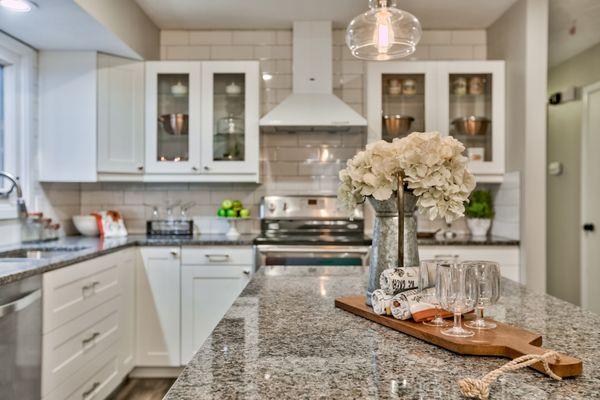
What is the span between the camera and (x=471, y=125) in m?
3.47

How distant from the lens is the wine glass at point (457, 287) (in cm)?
96

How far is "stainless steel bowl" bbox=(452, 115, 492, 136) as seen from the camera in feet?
11.4

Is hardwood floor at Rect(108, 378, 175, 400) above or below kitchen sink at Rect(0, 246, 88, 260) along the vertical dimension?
below

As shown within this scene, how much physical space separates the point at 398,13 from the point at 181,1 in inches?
80.7

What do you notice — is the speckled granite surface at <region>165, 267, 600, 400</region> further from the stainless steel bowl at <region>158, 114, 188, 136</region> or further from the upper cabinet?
the stainless steel bowl at <region>158, 114, 188, 136</region>

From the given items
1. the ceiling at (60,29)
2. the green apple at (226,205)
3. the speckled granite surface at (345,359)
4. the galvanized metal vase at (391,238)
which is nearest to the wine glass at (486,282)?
the speckled granite surface at (345,359)

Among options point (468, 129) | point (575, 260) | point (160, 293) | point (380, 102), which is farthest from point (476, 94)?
point (160, 293)

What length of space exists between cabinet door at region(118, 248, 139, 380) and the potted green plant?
2.26 m

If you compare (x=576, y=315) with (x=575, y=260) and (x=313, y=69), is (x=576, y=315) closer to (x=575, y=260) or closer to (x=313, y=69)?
(x=313, y=69)

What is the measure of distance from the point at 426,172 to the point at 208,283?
7.54ft

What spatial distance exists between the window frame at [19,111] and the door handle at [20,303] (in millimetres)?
1103

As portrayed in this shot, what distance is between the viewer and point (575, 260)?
4.39 m

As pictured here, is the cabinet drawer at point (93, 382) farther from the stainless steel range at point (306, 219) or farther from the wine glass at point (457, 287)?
the wine glass at point (457, 287)

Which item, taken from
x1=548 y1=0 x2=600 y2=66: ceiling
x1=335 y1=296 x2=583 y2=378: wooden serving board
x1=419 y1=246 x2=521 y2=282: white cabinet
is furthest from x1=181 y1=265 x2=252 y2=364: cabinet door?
x1=548 y1=0 x2=600 y2=66: ceiling
